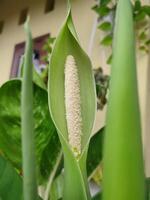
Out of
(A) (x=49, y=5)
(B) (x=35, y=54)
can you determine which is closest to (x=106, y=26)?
(B) (x=35, y=54)

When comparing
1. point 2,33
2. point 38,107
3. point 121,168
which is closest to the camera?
point 121,168

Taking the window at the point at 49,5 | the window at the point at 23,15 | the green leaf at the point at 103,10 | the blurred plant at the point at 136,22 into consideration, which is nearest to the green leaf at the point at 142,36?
the blurred plant at the point at 136,22

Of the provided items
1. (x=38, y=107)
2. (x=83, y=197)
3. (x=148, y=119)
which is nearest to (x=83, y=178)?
(x=83, y=197)

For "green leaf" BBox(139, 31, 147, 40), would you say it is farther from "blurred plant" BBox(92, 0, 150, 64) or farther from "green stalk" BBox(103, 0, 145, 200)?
"green stalk" BBox(103, 0, 145, 200)

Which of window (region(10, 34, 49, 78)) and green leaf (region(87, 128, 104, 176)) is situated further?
window (region(10, 34, 49, 78))

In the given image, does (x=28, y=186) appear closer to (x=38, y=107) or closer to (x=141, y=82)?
(x=38, y=107)

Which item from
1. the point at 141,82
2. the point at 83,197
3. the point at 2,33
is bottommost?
the point at 83,197

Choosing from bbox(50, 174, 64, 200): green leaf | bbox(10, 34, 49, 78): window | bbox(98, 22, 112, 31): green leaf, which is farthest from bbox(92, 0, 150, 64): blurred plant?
bbox(50, 174, 64, 200): green leaf
